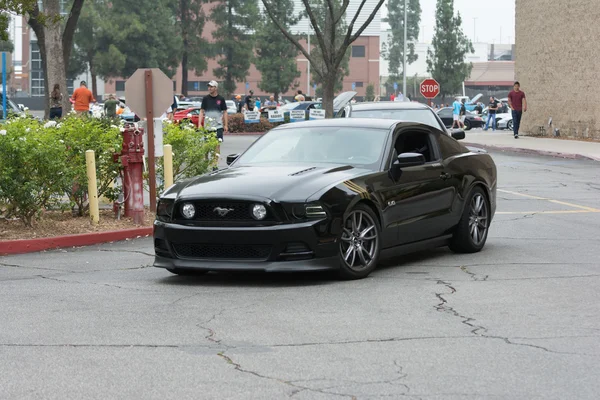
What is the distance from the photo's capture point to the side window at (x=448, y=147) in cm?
1150

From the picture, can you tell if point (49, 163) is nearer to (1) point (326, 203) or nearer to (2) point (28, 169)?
(2) point (28, 169)

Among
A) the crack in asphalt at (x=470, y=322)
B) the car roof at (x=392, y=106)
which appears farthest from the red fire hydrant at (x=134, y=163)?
the car roof at (x=392, y=106)

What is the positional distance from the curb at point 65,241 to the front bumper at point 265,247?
3.53 meters

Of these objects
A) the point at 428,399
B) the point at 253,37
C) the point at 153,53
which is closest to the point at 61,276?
the point at 428,399

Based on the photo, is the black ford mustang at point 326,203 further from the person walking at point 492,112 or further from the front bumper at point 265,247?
the person walking at point 492,112

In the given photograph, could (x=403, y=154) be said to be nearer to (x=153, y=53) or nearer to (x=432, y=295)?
(x=432, y=295)

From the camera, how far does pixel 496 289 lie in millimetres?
9234

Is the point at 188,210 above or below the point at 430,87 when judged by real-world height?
below

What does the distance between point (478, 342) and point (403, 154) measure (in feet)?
12.1

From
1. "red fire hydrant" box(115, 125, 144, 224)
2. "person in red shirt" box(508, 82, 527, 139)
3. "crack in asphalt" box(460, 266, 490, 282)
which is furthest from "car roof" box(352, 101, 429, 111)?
"person in red shirt" box(508, 82, 527, 139)

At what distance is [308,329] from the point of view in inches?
297

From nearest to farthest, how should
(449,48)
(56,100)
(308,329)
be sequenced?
(308,329), (56,100), (449,48)

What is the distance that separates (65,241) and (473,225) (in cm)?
473

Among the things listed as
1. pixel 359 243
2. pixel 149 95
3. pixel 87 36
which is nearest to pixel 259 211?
pixel 359 243
